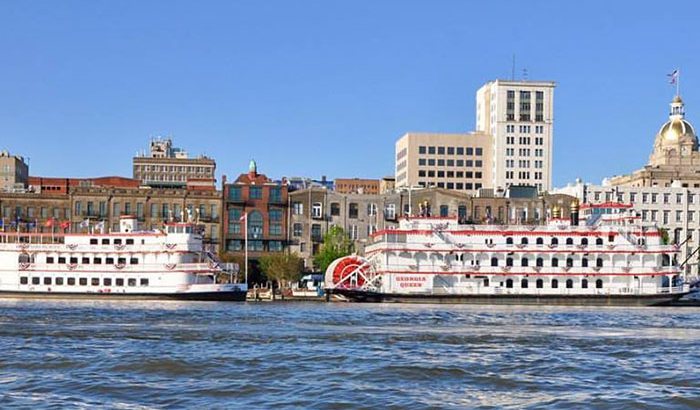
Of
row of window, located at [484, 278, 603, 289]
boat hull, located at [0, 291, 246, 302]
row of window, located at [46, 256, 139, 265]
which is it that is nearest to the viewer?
boat hull, located at [0, 291, 246, 302]

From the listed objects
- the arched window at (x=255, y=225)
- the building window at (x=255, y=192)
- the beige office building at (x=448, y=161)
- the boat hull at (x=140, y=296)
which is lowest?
the boat hull at (x=140, y=296)

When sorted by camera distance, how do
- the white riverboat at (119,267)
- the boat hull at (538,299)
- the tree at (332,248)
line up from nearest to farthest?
the boat hull at (538,299) → the white riverboat at (119,267) → the tree at (332,248)

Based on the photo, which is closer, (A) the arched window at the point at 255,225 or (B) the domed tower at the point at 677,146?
(A) the arched window at the point at 255,225

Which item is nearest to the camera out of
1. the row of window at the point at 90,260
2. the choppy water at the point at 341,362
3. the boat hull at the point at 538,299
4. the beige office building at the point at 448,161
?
the choppy water at the point at 341,362

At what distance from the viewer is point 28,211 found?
405 ft

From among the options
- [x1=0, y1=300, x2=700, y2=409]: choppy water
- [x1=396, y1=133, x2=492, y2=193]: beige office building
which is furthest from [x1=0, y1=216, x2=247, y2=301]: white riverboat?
[x1=396, y1=133, x2=492, y2=193]: beige office building

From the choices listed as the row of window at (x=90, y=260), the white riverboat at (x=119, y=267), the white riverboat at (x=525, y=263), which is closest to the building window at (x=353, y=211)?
the white riverboat at (x=119, y=267)

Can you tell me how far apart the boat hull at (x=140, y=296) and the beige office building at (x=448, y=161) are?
92.6 m

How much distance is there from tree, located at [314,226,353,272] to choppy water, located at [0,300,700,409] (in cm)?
4947

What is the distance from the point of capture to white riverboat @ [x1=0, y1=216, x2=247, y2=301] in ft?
311

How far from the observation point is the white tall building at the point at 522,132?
18688cm

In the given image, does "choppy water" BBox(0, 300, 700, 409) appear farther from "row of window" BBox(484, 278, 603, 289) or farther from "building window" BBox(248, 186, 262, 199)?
"building window" BBox(248, 186, 262, 199)

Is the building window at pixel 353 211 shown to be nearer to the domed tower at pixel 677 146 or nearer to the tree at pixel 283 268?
the tree at pixel 283 268

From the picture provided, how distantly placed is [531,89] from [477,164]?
1537cm
